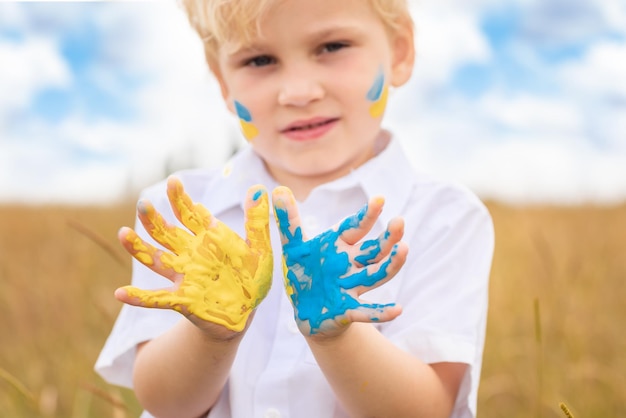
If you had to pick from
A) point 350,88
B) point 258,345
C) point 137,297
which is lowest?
point 258,345

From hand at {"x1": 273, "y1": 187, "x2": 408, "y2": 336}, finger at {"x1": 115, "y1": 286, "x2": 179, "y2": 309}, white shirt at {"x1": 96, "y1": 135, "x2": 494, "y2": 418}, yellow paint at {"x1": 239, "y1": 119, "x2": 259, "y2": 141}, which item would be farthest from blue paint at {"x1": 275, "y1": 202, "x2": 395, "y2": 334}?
yellow paint at {"x1": 239, "y1": 119, "x2": 259, "y2": 141}

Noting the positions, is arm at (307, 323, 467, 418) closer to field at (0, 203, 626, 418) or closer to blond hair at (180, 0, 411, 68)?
field at (0, 203, 626, 418)

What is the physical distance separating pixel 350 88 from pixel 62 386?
1.89 meters

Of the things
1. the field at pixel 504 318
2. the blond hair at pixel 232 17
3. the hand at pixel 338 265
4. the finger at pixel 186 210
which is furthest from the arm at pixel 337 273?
the field at pixel 504 318

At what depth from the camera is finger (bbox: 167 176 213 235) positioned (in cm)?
138

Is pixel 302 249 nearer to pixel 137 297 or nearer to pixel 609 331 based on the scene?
pixel 137 297

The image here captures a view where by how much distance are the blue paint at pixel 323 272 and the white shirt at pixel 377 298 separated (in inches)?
15.3

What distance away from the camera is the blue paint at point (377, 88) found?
1.87m

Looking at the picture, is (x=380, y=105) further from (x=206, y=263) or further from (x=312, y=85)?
(x=206, y=263)

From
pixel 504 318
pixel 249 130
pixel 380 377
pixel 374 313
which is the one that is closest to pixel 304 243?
pixel 374 313

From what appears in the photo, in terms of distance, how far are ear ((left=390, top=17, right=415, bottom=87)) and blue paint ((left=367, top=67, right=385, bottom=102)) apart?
0.14m

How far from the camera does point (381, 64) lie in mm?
1902

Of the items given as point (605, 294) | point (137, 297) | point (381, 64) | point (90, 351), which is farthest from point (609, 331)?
point (137, 297)

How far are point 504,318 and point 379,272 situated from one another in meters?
2.30
